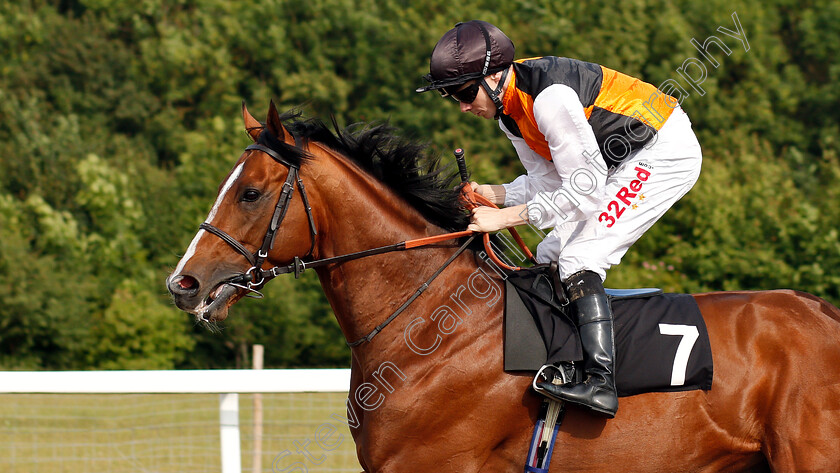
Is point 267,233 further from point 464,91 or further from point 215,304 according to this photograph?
point 464,91

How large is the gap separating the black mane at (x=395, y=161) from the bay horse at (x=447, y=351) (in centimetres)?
5

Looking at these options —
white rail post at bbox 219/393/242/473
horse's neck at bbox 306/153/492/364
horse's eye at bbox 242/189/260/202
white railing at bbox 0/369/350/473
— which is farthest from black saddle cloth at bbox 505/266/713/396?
white rail post at bbox 219/393/242/473

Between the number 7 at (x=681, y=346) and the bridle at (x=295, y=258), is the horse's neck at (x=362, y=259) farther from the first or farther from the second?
the number 7 at (x=681, y=346)

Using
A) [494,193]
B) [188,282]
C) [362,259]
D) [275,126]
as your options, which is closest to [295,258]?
[362,259]

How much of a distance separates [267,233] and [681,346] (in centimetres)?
164

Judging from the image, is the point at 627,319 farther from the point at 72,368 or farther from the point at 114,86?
the point at 114,86

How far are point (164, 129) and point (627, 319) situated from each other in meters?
23.6

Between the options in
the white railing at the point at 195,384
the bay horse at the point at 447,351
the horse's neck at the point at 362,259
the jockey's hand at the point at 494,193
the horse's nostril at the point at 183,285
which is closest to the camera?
the horse's nostril at the point at 183,285

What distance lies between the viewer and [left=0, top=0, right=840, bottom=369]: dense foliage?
1540cm

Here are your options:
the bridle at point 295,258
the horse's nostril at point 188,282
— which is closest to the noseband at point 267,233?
the bridle at point 295,258

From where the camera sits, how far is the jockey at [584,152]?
316 cm

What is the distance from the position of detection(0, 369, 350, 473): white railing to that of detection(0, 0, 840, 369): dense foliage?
9.04m

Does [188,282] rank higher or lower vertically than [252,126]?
lower

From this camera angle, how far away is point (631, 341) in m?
3.23
